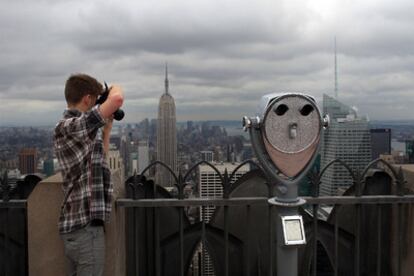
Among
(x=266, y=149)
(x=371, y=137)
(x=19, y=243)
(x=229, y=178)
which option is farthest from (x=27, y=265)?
(x=371, y=137)

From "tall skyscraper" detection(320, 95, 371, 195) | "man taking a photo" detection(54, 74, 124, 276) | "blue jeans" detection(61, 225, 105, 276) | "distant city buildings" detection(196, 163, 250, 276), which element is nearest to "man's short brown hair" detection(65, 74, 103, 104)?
Result: "man taking a photo" detection(54, 74, 124, 276)

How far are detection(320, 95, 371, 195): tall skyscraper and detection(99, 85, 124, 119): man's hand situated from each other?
1355 mm

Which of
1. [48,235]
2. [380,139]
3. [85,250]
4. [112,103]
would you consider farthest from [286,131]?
[380,139]

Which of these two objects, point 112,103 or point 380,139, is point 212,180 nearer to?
point 112,103

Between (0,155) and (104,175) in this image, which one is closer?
(104,175)

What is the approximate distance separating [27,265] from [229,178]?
1911 millimetres

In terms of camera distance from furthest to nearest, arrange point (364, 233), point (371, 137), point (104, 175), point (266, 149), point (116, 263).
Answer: point (371, 137) < point (364, 233) < point (116, 263) < point (104, 175) < point (266, 149)

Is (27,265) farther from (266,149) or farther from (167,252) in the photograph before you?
(266,149)

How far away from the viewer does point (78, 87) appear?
9.70 ft

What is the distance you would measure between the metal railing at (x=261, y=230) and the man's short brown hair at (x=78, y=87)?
105 centimetres

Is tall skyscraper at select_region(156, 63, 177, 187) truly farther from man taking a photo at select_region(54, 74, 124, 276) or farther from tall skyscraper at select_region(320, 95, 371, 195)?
man taking a photo at select_region(54, 74, 124, 276)

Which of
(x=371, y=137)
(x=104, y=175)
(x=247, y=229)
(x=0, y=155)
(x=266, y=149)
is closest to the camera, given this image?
(x=266, y=149)

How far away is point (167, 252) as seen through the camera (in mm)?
4164

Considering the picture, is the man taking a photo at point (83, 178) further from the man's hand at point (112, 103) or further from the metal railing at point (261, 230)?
the metal railing at point (261, 230)
